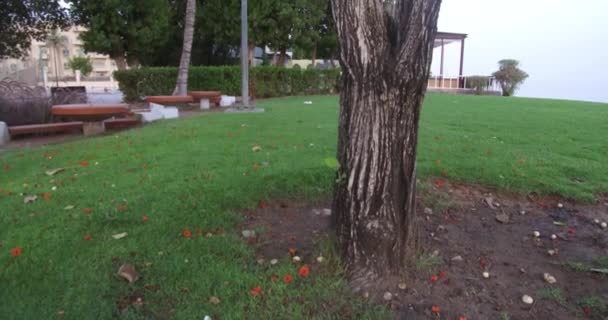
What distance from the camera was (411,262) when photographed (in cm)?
254

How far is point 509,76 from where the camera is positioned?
25.7 m

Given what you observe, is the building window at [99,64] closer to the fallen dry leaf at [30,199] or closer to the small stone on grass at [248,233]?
the fallen dry leaf at [30,199]

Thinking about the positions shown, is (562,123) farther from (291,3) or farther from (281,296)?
(291,3)

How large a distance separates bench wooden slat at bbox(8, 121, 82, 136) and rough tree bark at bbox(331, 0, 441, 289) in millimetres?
7435

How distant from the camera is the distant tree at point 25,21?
17.9 meters

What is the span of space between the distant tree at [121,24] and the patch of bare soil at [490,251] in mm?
15788

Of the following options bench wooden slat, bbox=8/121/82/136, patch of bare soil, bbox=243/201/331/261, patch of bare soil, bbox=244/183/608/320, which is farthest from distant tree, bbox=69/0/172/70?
patch of bare soil, bbox=244/183/608/320

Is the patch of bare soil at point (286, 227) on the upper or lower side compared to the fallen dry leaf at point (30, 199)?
lower

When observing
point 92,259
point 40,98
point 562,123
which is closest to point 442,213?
point 92,259

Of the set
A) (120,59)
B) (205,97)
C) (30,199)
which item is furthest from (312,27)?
(30,199)

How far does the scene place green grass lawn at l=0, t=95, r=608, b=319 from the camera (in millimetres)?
2311

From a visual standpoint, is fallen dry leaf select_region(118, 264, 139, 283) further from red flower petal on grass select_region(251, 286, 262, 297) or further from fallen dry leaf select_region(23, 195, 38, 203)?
fallen dry leaf select_region(23, 195, 38, 203)

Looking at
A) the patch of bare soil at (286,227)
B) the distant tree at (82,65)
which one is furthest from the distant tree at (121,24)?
the distant tree at (82,65)

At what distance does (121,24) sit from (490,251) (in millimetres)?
17149
